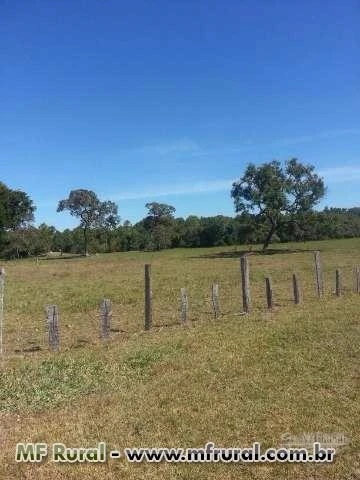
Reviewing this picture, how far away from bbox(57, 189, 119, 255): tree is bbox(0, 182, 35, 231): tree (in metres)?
9.21

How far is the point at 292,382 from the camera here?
7484 millimetres

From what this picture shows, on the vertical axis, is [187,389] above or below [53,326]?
below

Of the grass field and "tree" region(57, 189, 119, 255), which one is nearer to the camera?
the grass field

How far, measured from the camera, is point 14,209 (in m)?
81.4

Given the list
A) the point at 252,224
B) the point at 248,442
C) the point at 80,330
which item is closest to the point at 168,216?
the point at 252,224

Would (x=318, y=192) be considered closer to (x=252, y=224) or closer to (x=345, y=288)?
(x=252, y=224)

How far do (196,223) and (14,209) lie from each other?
1964 inches

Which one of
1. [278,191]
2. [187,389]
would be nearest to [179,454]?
[187,389]

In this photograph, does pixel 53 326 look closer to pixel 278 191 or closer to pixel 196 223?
pixel 278 191

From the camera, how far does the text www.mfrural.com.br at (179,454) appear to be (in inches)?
205

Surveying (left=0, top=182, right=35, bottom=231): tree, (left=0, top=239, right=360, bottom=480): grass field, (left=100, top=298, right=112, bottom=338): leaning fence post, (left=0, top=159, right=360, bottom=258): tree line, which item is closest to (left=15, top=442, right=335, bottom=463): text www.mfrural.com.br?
(left=0, top=239, right=360, bottom=480): grass field

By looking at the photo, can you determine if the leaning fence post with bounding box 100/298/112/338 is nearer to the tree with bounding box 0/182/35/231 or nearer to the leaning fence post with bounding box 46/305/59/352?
the leaning fence post with bounding box 46/305/59/352

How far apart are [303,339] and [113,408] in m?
5.22

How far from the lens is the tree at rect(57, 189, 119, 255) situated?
298ft
